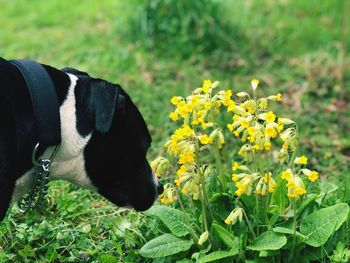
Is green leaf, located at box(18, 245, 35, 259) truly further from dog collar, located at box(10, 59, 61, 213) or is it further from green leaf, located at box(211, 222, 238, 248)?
green leaf, located at box(211, 222, 238, 248)

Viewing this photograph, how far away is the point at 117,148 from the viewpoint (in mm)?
2736

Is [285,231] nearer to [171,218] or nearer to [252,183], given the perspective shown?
[252,183]

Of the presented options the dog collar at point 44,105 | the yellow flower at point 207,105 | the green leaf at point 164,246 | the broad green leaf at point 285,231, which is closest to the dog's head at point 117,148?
the dog collar at point 44,105

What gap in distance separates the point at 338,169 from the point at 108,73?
2117 mm

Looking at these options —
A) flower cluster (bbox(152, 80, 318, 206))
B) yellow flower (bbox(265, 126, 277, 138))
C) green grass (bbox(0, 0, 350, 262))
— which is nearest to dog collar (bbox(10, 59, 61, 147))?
flower cluster (bbox(152, 80, 318, 206))

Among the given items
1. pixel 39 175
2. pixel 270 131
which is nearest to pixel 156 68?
pixel 39 175

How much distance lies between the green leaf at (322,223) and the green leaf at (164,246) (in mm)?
488

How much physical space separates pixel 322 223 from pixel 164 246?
26.0 inches

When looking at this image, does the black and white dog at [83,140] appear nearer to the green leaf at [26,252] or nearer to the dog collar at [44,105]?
the dog collar at [44,105]

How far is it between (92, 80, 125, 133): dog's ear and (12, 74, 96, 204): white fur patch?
0.10m

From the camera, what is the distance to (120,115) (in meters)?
2.69

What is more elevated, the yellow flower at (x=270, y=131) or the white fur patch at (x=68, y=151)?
the yellow flower at (x=270, y=131)

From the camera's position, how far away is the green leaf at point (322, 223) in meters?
2.66

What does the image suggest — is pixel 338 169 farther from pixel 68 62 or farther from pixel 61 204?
pixel 68 62
